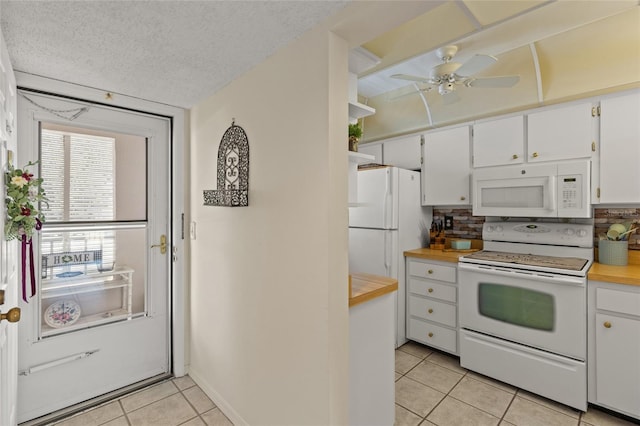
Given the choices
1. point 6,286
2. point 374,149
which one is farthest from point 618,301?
point 6,286

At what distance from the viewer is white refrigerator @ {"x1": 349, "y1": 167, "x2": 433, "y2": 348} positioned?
295cm

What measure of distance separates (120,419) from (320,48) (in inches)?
100

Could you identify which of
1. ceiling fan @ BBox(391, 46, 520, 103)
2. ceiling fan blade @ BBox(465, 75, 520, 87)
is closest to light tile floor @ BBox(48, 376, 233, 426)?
ceiling fan @ BBox(391, 46, 520, 103)

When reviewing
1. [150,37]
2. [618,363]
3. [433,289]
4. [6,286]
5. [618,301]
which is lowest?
[618,363]

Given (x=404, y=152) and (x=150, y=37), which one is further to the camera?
(x=404, y=152)

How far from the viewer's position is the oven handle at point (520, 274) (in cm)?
210

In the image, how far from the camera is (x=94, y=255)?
227cm

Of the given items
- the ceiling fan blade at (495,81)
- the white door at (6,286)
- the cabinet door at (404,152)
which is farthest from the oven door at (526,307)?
the white door at (6,286)

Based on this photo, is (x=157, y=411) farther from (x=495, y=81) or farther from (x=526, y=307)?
(x=495, y=81)

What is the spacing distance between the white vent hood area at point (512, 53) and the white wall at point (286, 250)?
51 centimetres

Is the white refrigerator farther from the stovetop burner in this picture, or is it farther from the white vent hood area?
the white vent hood area

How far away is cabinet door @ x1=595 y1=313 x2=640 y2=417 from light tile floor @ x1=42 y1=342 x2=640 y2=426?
158 mm

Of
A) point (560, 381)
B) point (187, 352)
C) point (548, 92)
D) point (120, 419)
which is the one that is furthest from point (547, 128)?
point (120, 419)

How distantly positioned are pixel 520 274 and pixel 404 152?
1.70 m
